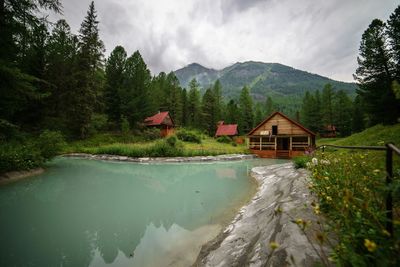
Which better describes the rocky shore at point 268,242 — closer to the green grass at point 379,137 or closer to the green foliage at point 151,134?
the green grass at point 379,137

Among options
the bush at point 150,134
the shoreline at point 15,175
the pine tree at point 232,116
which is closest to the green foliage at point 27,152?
the shoreline at point 15,175

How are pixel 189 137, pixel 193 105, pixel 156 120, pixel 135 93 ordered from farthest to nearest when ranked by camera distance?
pixel 193 105, pixel 156 120, pixel 135 93, pixel 189 137

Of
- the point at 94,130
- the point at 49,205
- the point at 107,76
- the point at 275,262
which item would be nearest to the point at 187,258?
the point at 275,262

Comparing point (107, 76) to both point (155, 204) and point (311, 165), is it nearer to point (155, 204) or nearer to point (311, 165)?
point (155, 204)

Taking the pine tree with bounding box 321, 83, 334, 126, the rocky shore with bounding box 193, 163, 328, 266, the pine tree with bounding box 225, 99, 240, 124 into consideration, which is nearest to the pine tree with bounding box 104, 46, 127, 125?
the pine tree with bounding box 225, 99, 240, 124

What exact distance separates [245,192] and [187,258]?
5.06m

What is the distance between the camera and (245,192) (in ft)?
28.1

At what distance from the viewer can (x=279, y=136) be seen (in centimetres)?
2566

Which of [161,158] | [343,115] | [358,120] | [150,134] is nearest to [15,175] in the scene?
[161,158]

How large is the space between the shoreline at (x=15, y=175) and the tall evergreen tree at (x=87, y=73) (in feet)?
53.3

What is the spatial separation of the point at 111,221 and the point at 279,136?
78.0ft

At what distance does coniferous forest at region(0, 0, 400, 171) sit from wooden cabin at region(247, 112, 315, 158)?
23.4 feet

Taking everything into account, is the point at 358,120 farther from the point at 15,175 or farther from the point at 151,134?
the point at 15,175

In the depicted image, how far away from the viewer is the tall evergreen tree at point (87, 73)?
27141 mm
